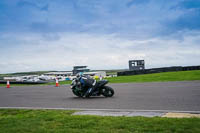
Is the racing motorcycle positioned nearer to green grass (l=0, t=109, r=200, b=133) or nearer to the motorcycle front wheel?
the motorcycle front wheel

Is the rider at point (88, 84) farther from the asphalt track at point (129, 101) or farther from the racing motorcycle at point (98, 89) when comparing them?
the asphalt track at point (129, 101)

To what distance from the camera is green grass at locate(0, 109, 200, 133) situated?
5.15 m

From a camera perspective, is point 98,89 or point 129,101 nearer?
point 129,101

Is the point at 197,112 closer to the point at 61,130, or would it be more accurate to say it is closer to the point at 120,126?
the point at 120,126

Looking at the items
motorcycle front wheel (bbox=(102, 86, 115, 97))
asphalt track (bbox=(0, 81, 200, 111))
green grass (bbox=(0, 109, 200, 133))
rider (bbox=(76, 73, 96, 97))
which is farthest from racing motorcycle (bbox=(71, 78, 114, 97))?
green grass (bbox=(0, 109, 200, 133))

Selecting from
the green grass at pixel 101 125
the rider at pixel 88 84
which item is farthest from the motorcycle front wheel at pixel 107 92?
the green grass at pixel 101 125

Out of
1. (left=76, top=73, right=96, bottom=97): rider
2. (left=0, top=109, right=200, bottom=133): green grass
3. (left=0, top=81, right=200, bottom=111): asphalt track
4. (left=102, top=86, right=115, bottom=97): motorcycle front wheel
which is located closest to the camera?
(left=0, top=109, right=200, bottom=133): green grass

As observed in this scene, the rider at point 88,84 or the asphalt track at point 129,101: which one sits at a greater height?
the rider at point 88,84

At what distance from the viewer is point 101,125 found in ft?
18.8

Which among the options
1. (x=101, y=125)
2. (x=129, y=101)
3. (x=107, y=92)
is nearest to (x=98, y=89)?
(x=107, y=92)

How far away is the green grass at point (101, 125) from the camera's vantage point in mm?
5152

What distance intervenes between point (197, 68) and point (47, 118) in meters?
34.9

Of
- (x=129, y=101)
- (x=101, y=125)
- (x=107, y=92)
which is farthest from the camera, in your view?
(x=107, y=92)

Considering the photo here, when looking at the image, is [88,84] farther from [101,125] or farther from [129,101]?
[101,125]
